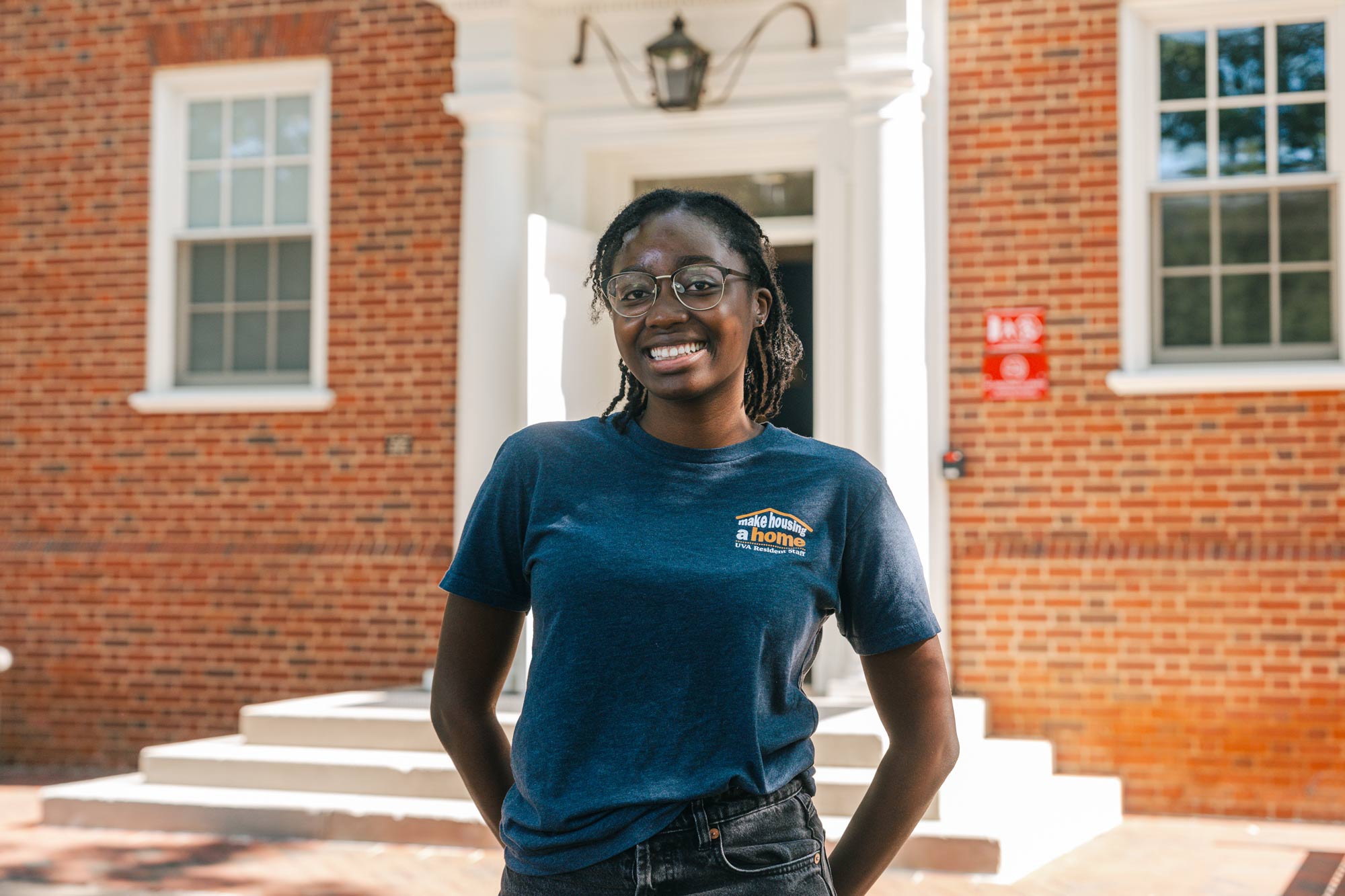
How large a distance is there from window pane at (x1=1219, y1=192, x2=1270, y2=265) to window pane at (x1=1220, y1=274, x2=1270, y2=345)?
0.10 metres

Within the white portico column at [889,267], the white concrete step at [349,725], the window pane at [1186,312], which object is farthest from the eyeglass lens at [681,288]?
the window pane at [1186,312]

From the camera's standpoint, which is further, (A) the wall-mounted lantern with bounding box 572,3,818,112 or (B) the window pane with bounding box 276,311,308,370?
(B) the window pane with bounding box 276,311,308,370

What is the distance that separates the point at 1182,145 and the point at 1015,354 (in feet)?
4.46

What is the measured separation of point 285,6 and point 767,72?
2.91 meters

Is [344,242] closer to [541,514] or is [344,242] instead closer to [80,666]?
[80,666]

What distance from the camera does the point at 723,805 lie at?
1703mm

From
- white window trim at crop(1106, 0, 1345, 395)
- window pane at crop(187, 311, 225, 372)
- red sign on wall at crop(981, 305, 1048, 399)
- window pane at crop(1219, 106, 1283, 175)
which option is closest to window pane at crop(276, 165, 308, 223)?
window pane at crop(187, 311, 225, 372)

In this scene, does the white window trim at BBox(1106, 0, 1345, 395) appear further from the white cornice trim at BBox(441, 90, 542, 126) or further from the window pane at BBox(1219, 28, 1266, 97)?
the white cornice trim at BBox(441, 90, 542, 126)

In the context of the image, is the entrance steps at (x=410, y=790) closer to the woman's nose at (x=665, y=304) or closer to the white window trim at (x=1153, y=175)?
the white window trim at (x=1153, y=175)

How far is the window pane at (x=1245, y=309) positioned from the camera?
7.13 meters

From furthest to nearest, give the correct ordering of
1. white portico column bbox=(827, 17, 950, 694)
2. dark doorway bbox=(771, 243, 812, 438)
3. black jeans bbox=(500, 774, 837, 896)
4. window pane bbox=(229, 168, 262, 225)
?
window pane bbox=(229, 168, 262, 225)
dark doorway bbox=(771, 243, 812, 438)
white portico column bbox=(827, 17, 950, 694)
black jeans bbox=(500, 774, 837, 896)

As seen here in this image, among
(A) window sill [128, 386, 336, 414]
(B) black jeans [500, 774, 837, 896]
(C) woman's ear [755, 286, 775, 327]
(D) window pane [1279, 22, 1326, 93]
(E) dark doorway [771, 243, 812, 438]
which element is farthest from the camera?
(A) window sill [128, 386, 336, 414]

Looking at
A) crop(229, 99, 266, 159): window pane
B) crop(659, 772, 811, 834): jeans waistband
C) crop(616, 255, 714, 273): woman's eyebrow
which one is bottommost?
crop(659, 772, 811, 834): jeans waistband

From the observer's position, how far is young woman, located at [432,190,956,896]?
1697 mm
